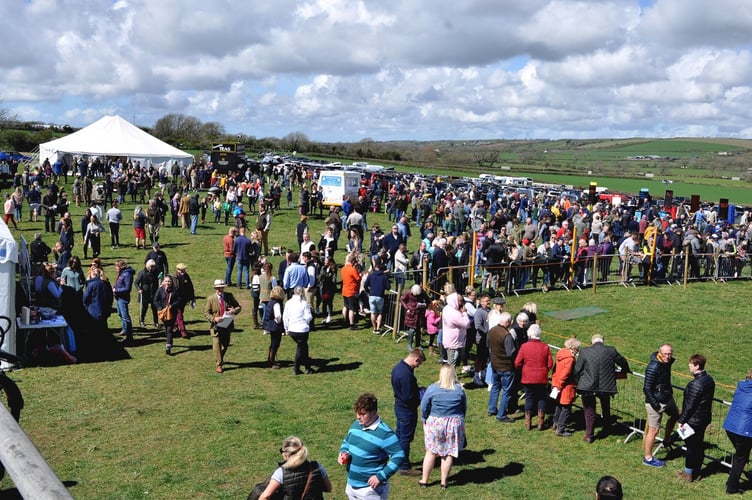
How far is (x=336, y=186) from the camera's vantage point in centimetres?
3262

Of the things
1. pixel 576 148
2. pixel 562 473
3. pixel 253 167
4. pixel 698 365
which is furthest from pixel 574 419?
pixel 576 148

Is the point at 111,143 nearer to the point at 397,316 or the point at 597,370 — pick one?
the point at 397,316

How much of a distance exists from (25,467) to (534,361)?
8396 mm

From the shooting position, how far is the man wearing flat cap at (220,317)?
11609 millimetres

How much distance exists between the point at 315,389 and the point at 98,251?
1216 cm

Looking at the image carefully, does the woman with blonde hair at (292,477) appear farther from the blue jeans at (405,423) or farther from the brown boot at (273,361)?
the brown boot at (273,361)

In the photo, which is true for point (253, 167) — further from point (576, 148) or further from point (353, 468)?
point (576, 148)

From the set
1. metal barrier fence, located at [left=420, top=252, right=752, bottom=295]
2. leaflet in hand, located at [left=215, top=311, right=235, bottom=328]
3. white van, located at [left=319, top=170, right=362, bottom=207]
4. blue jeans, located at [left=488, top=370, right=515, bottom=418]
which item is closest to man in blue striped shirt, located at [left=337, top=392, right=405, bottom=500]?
blue jeans, located at [left=488, top=370, right=515, bottom=418]

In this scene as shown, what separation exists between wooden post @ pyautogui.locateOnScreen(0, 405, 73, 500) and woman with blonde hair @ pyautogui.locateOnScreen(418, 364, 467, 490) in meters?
5.91

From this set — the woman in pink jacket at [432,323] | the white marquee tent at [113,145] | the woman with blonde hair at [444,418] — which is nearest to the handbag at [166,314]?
the woman in pink jacket at [432,323]

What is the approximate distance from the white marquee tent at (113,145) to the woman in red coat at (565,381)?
33751 millimetres

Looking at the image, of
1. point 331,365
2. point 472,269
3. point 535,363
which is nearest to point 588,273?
point 472,269

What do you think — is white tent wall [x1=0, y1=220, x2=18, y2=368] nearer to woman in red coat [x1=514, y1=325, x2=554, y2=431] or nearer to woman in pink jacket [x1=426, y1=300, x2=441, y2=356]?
woman in pink jacket [x1=426, y1=300, x2=441, y2=356]

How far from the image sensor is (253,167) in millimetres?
46531
